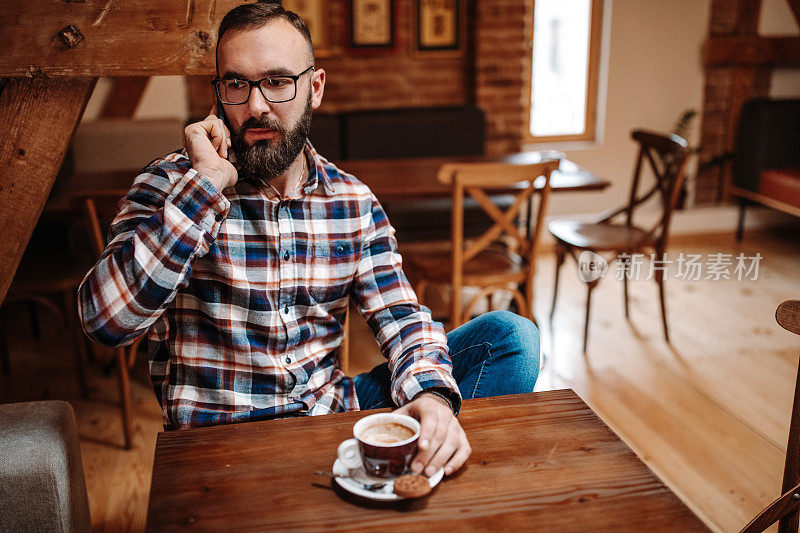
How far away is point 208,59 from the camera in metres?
1.52

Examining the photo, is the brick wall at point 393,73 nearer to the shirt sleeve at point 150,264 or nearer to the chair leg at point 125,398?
the chair leg at point 125,398

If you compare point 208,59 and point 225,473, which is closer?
point 225,473

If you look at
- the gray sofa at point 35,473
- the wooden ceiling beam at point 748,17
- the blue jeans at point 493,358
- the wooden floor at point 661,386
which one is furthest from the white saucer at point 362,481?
the wooden ceiling beam at point 748,17

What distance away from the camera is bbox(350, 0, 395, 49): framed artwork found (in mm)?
4559

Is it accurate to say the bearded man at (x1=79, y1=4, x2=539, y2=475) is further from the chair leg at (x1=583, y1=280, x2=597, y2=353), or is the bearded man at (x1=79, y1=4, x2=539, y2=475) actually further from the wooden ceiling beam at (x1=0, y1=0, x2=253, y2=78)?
the chair leg at (x1=583, y1=280, x2=597, y2=353)

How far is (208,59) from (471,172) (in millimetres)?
1371

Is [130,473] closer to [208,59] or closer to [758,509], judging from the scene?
[208,59]

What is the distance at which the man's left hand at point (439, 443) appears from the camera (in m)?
1.02

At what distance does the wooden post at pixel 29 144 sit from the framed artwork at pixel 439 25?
3.46 m

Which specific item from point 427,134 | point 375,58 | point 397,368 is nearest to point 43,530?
point 397,368

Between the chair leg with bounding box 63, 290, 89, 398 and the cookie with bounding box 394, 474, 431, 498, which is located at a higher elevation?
the cookie with bounding box 394, 474, 431, 498

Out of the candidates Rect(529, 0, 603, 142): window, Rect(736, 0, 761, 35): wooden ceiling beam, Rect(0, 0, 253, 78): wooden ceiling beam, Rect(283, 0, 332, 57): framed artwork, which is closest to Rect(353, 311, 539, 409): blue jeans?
Rect(0, 0, 253, 78): wooden ceiling beam

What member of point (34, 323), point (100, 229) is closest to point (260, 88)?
point (100, 229)

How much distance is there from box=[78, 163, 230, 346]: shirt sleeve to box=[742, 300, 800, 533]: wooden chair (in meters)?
0.99
